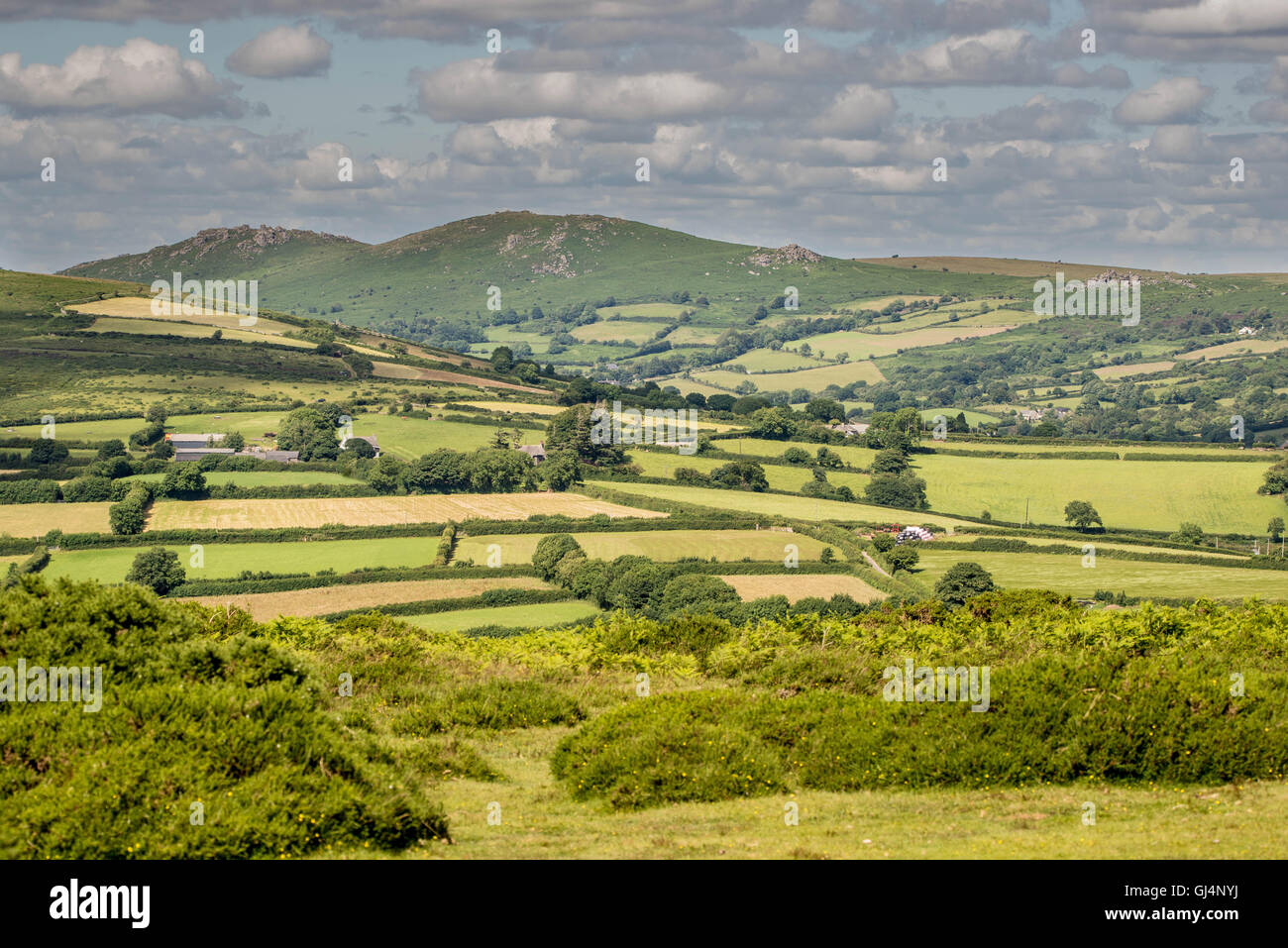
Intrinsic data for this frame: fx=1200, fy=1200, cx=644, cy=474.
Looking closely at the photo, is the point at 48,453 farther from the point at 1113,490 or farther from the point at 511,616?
the point at 1113,490

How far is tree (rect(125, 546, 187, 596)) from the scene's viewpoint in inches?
2645

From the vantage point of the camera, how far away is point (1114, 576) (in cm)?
7562

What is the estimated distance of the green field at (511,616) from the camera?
6022 centimetres

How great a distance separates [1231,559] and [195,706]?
79467 mm

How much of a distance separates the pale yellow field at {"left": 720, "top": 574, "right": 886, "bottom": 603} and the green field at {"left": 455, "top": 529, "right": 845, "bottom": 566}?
174 inches

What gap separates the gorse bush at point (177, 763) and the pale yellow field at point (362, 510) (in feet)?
208

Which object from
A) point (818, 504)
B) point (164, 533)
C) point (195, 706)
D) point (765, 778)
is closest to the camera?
point (195, 706)

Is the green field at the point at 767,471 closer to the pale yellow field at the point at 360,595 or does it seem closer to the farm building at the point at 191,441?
the farm building at the point at 191,441

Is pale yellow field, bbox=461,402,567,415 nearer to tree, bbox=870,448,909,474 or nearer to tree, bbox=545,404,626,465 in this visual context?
tree, bbox=545,404,626,465

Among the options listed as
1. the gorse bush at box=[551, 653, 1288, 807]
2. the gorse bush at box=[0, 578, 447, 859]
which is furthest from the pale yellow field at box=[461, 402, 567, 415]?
the gorse bush at box=[0, 578, 447, 859]

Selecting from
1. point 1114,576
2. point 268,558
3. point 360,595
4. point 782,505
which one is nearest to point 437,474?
point 268,558
